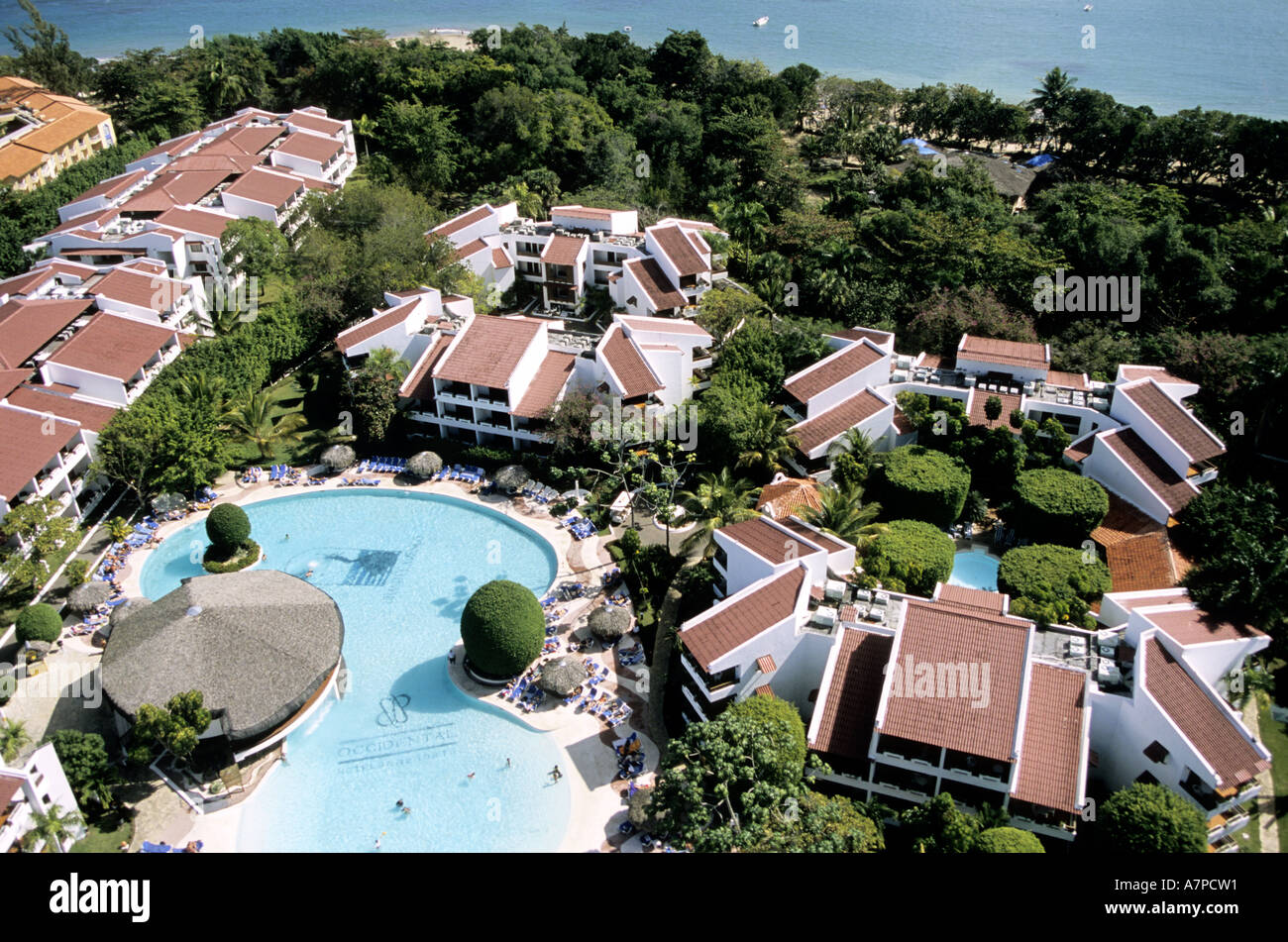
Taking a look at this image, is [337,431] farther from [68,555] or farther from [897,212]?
[897,212]

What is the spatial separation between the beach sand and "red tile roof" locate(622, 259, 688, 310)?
229ft


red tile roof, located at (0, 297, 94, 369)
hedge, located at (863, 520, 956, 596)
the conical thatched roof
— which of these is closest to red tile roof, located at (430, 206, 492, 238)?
red tile roof, located at (0, 297, 94, 369)

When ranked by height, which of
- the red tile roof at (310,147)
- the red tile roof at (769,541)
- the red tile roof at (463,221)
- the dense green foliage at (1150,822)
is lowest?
the dense green foliage at (1150,822)

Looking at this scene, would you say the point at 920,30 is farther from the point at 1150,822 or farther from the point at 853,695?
the point at 1150,822

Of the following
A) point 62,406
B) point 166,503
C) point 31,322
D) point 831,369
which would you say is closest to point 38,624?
Answer: point 166,503

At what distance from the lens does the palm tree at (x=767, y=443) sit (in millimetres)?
42500

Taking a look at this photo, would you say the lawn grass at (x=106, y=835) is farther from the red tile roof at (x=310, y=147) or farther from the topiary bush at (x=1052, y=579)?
the red tile roof at (x=310, y=147)

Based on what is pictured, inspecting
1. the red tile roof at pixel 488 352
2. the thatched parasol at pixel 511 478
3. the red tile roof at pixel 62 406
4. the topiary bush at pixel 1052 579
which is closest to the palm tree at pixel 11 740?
the red tile roof at pixel 62 406

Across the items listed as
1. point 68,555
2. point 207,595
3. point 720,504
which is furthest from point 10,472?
point 720,504

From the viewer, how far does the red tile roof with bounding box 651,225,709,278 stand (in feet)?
177

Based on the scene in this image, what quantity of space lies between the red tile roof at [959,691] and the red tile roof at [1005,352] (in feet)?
59.8

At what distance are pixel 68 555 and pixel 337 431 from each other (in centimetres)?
1354

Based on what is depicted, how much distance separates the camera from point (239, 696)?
3173 centimetres

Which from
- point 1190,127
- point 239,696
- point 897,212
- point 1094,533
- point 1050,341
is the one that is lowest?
point 239,696
